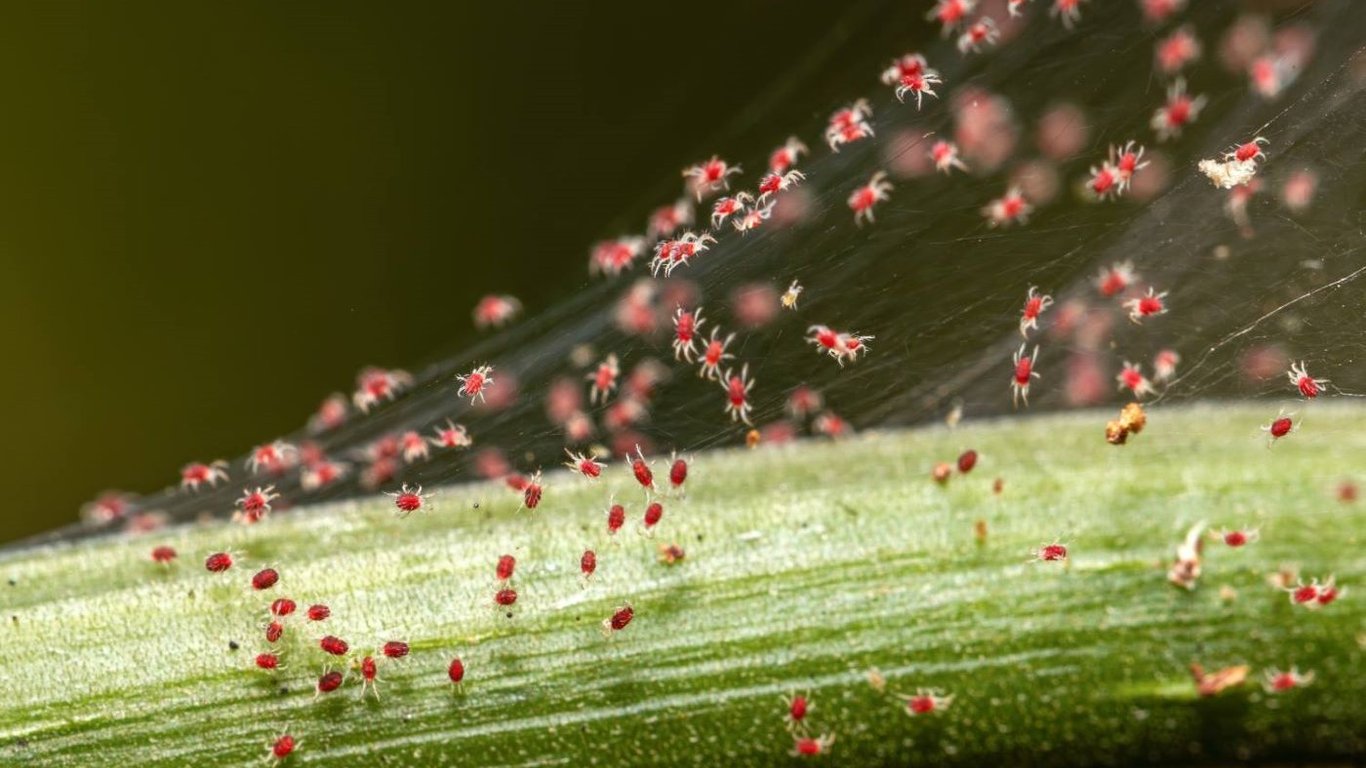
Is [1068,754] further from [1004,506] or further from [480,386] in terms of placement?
[480,386]

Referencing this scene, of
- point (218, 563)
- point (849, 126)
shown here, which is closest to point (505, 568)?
point (218, 563)

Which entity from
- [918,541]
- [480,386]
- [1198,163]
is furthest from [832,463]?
[1198,163]

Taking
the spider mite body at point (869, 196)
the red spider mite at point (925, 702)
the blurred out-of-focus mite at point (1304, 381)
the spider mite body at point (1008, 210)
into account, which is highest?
the spider mite body at point (869, 196)

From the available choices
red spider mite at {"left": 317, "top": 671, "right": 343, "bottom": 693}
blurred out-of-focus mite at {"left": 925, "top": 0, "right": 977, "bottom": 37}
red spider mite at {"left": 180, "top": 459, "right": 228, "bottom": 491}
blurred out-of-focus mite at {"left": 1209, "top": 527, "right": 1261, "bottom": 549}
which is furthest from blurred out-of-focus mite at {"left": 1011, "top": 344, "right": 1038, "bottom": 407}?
red spider mite at {"left": 180, "top": 459, "right": 228, "bottom": 491}

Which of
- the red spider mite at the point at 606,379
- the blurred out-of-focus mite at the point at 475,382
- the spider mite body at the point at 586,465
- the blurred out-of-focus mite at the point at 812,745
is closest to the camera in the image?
the blurred out-of-focus mite at the point at 812,745

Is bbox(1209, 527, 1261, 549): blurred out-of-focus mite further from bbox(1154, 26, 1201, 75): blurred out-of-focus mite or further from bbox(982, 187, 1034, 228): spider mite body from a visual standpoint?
bbox(1154, 26, 1201, 75): blurred out-of-focus mite

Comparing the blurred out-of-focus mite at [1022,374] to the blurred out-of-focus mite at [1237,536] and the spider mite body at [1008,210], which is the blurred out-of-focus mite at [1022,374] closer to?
the spider mite body at [1008,210]

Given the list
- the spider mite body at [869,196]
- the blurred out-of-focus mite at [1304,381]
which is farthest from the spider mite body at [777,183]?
the blurred out-of-focus mite at [1304,381]
